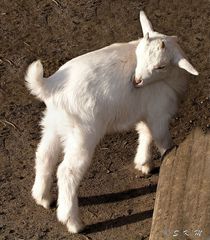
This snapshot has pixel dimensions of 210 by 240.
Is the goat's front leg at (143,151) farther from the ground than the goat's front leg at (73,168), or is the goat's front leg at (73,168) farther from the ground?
the goat's front leg at (73,168)

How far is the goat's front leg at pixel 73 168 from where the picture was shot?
4449 mm

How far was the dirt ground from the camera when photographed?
15.9 ft

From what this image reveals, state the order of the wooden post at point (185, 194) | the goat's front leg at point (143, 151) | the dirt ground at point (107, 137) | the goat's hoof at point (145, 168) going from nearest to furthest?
the wooden post at point (185, 194) → the dirt ground at point (107, 137) → the goat's front leg at point (143, 151) → the goat's hoof at point (145, 168)

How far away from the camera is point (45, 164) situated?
4773 millimetres

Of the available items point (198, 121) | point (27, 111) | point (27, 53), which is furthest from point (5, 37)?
point (198, 121)

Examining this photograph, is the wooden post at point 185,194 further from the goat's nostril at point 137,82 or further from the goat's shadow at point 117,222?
the goat's shadow at point 117,222

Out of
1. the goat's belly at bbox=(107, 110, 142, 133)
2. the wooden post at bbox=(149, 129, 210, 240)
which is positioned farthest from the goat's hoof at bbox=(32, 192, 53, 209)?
the wooden post at bbox=(149, 129, 210, 240)

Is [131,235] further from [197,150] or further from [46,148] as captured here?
[197,150]

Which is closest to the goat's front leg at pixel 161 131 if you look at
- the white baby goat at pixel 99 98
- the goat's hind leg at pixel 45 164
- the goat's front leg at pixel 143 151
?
the white baby goat at pixel 99 98

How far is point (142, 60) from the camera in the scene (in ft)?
14.5

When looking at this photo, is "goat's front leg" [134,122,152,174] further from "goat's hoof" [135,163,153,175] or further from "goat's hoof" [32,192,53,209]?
"goat's hoof" [32,192,53,209]

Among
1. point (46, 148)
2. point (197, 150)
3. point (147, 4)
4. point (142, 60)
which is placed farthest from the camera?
point (147, 4)

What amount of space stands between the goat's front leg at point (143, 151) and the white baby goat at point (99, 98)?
353 millimetres

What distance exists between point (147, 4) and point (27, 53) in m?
1.53
